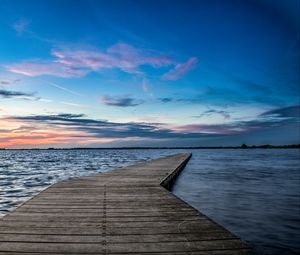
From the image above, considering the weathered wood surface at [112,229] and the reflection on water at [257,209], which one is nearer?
the weathered wood surface at [112,229]

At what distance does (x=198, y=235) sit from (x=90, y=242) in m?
1.68

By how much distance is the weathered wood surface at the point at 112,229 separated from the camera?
4.60m

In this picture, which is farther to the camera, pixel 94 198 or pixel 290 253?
pixel 94 198

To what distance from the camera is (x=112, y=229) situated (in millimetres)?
5609

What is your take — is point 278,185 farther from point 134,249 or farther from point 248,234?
point 134,249

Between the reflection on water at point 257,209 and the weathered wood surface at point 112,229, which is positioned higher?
the weathered wood surface at point 112,229

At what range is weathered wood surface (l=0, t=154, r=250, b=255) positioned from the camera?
4.60m

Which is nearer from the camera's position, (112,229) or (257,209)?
(112,229)

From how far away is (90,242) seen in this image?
4922 mm

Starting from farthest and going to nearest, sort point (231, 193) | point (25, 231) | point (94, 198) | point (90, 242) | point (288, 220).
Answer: point (231, 193)
point (288, 220)
point (94, 198)
point (25, 231)
point (90, 242)

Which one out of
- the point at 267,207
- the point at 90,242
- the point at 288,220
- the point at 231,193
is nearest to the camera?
the point at 90,242

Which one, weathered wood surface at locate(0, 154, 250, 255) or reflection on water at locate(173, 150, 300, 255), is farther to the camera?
reflection on water at locate(173, 150, 300, 255)

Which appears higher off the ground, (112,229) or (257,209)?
(112,229)

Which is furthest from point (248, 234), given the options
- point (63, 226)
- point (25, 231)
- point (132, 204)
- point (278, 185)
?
point (278, 185)
